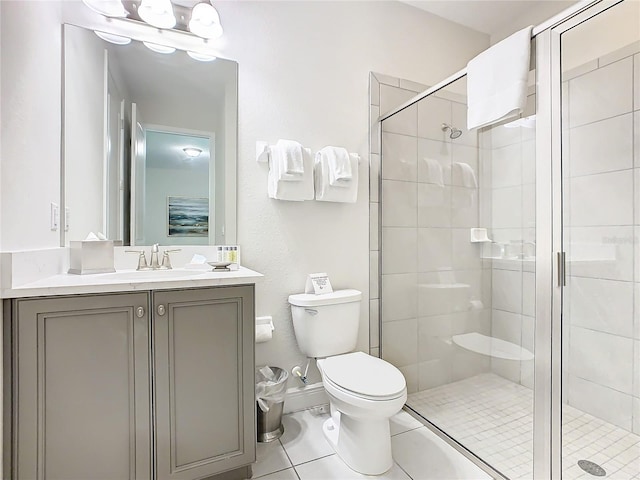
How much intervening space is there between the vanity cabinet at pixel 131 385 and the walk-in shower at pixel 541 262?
45.1 inches

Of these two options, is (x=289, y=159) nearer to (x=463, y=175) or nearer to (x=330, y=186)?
(x=330, y=186)

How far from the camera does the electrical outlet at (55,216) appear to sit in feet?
4.62

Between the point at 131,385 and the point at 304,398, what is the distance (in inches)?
43.3

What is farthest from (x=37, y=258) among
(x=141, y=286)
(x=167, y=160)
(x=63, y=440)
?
(x=167, y=160)

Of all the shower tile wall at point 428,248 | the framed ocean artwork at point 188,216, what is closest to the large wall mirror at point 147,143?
the framed ocean artwork at point 188,216

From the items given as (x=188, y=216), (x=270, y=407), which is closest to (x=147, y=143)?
(x=188, y=216)

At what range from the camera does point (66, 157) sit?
5.01 ft

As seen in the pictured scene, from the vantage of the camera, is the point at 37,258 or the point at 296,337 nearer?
the point at 37,258

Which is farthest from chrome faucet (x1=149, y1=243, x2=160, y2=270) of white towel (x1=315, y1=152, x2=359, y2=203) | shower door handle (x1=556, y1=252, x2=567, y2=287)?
shower door handle (x1=556, y1=252, x2=567, y2=287)

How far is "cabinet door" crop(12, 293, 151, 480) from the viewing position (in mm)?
1062

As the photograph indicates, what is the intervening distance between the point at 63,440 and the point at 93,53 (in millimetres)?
1685

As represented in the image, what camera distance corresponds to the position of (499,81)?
57.0 inches

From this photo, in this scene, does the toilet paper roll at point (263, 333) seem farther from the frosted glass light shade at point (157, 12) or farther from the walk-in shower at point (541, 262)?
the frosted glass light shade at point (157, 12)

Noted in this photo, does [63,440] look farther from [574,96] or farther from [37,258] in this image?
[574,96]
